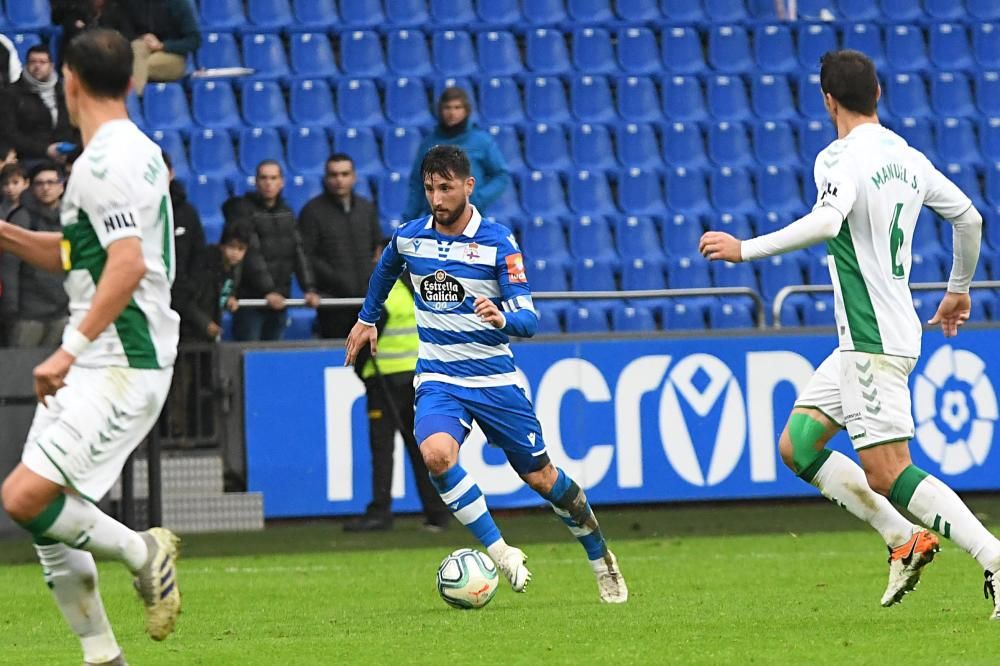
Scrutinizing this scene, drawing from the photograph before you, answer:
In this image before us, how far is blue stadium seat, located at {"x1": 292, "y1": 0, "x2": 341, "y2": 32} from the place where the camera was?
57.1ft

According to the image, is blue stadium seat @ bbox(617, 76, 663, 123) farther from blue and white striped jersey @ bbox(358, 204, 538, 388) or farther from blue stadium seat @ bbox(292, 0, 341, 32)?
blue and white striped jersey @ bbox(358, 204, 538, 388)

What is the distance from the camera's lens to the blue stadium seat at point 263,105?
16.8 m

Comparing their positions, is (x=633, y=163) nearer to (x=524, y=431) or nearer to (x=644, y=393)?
(x=644, y=393)

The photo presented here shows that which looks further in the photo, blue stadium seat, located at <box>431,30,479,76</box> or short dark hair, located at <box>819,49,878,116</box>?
blue stadium seat, located at <box>431,30,479,76</box>

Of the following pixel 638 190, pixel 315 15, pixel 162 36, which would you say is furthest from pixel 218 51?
pixel 638 190

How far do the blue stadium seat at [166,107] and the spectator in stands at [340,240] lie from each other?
9.61 feet

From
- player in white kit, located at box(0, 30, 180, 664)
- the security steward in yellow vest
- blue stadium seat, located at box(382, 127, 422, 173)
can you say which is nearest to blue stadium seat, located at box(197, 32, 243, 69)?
blue stadium seat, located at box(382, 127, 422, 173)

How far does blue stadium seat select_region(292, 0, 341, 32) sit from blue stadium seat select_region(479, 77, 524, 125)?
1575mm

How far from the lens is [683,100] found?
58.1 ft

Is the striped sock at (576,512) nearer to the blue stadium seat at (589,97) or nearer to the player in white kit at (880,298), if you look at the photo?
the player in white kit at (880,298)

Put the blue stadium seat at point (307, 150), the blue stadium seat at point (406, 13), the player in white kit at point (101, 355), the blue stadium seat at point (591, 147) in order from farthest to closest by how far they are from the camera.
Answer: the blue stadium seat at point (406, 13) → the blue stadium seat at point (591, 147) → the blue stadium seat at point (307, 150) → the player in white kit at point (101, 355)

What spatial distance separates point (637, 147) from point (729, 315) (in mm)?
2401

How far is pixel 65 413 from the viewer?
5.61 metres

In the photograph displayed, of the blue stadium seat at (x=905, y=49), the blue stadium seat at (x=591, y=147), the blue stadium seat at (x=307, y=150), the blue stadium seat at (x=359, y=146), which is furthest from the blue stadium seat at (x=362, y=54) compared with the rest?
the blue stadium seat at (x=905, y=49)
